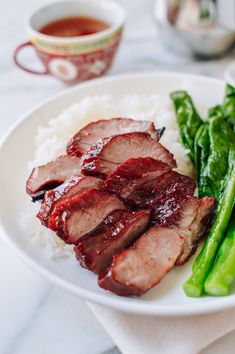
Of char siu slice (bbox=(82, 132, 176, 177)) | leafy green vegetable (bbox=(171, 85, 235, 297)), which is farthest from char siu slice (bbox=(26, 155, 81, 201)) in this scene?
leafy green vegetable (bbox=(171, 85, 235, 297))

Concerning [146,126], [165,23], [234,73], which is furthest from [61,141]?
[165,23]

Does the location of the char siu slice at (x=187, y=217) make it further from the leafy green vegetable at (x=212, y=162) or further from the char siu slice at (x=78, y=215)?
the char siu slice at (x=78, y=215)

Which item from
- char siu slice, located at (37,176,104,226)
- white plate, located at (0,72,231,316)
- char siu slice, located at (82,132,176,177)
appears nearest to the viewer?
white plate, located at (0,72,231,316)

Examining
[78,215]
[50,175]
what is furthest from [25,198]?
[78,215]

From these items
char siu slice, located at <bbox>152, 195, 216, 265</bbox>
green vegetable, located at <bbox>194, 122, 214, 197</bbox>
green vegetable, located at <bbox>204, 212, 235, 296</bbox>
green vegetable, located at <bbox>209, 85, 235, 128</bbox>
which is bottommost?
green vegetable, located at <bbox>209, 85, 235, 128</bbox>

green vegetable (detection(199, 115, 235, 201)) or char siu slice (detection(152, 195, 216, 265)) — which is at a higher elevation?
char siu slice (detection(152, 195, 216, 265))

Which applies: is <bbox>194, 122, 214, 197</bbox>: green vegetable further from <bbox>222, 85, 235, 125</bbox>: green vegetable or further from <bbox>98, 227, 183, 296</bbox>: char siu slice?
<bbox>98, 227, 183, 296</bbox>: char siu slice

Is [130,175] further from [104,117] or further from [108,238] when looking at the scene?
[104,117]
